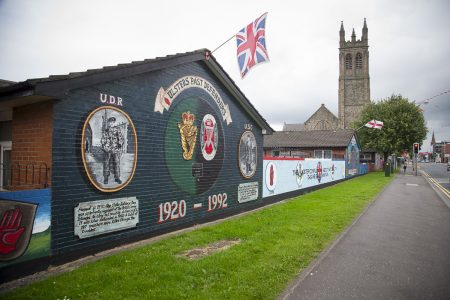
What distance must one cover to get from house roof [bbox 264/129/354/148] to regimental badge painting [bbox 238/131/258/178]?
70.5 ft

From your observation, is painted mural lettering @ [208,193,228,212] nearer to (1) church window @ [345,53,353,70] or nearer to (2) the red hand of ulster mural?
(2) the red hand of ulster mural

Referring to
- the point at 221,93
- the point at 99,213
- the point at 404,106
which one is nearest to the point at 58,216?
the point at 99,213

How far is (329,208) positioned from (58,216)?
380 inches

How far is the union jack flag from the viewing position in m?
9.88

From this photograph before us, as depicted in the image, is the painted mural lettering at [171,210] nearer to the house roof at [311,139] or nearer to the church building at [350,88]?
the house roof at [311,139]

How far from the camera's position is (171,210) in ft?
26.5

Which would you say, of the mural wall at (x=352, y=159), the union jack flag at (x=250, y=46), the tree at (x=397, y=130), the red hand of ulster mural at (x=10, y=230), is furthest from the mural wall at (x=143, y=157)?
the tree at (x=397, y=130)

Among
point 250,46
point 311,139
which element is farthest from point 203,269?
point 311,139

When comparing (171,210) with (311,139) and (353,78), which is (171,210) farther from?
(353,78)

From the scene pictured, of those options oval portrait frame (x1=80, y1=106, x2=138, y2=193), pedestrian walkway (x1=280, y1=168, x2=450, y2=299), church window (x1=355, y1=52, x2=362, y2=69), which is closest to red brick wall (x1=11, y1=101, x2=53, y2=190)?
oval portrait frame (x1=80, y1=106, x2=138, y2=193)

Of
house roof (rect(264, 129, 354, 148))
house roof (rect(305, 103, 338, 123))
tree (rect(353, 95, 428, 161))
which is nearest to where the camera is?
house roof (rect(264, 129, 354, 148))

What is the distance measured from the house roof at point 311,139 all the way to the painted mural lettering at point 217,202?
23769 mm

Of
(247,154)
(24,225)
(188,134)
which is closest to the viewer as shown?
(24,225)

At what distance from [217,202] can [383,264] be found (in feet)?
16.8
